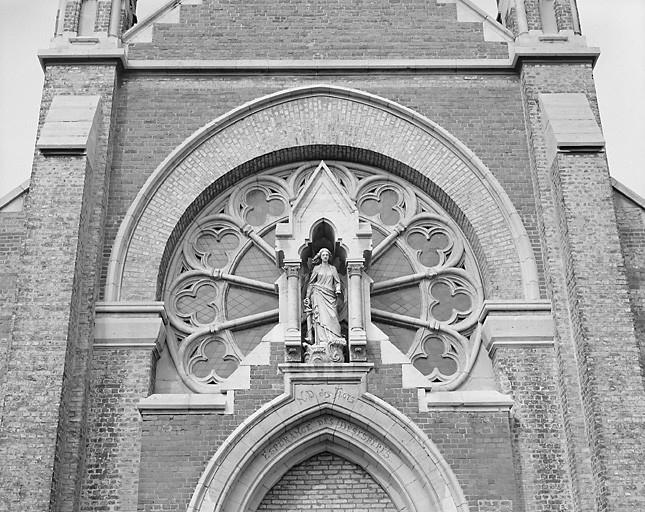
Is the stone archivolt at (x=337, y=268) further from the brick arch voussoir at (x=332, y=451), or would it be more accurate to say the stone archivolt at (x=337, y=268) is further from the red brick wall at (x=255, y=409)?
the brick arch voussoir at (x=332, y=451)

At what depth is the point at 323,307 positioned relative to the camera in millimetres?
14680

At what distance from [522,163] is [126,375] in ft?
21.1

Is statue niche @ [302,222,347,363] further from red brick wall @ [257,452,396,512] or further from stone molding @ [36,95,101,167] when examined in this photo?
stone molding @ [36,95,101,167]

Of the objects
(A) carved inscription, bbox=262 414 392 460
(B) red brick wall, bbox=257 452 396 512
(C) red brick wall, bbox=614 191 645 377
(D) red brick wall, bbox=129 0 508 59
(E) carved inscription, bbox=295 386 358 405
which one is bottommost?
(B) red brick wall, bbox=257 452 396 512

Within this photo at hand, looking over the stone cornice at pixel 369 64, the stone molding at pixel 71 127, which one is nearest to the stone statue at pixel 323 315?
the stone cornice at pixel 369 64

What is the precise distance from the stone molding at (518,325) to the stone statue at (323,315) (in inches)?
81.7

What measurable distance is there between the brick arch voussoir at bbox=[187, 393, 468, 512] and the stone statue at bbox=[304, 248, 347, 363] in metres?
0.67

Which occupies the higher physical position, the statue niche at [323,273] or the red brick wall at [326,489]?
the statue niche at [323,273]

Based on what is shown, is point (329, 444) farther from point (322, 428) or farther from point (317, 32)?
point (317, 32)

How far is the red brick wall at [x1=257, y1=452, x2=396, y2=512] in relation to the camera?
14.2 metres

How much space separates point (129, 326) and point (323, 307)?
8.64 ft

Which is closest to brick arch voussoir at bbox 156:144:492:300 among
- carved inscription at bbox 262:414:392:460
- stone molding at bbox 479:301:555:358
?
stone molding at bbox 479:301:555:358

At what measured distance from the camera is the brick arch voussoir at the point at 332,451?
13.8 meters

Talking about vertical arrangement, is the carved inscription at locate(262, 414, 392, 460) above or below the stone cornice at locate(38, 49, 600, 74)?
below
